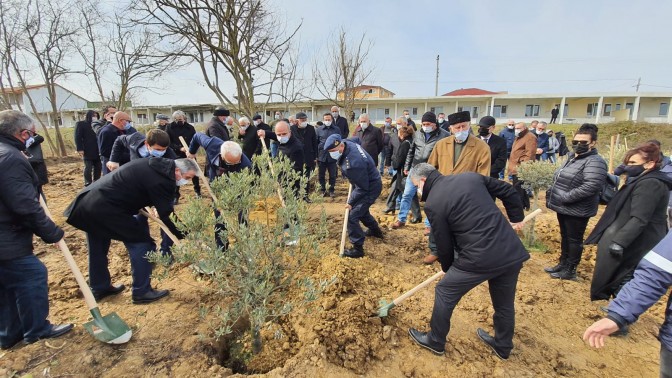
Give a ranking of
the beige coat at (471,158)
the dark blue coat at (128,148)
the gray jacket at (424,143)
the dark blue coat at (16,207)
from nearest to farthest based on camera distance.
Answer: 1. the dark blue coat at (16,207)
2. the beige coat at (471,158)
3. the dark blue coat at (128,148)
4. the gray jacket at (424,143)

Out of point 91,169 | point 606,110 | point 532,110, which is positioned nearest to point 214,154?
point 91,169

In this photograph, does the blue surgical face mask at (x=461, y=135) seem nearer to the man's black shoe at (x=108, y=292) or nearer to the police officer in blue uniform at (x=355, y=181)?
the police officer in blue uniform at (x=355, y=181)

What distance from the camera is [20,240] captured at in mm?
2422

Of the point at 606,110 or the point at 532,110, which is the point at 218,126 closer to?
the point at 532,110

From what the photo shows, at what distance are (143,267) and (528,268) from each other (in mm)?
4656

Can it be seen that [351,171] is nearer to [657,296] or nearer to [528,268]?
[528,268]

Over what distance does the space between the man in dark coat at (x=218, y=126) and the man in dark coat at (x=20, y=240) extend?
3611 millimetres

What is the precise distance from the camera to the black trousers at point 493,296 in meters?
2.45

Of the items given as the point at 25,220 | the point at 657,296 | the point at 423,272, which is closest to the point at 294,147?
the point at 423,272

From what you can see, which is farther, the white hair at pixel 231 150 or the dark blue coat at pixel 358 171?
the dark blue coat at pixel 358 171

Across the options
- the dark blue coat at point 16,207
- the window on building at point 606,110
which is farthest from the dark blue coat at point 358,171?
the window on building at point 606,110

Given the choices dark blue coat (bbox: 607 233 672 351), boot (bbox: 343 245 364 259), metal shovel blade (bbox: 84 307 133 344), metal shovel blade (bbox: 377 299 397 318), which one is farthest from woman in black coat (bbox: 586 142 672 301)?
metal shovel blade (bbox: 84 307 133 344)

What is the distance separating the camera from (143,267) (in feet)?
10.4

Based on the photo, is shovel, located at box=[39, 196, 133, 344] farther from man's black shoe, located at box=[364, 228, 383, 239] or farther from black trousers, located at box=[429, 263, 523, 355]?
man's black shoe, located at box=[364, 228, 383, 239]
